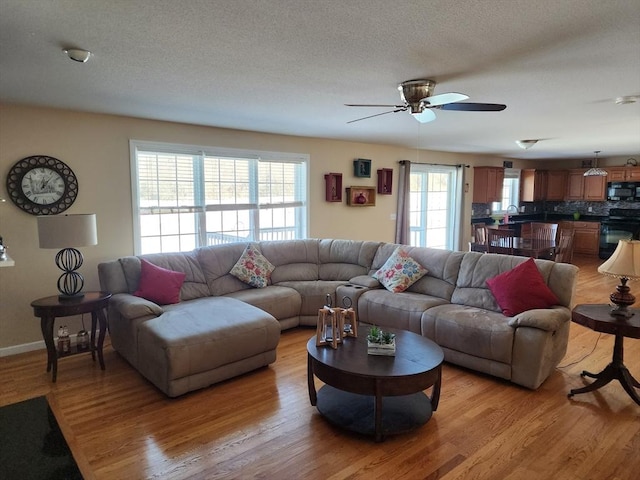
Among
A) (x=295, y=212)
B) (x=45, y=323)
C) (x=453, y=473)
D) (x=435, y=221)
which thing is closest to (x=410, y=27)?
(x=453, y=473)

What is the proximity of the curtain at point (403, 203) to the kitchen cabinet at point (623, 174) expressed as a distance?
566 centimetres

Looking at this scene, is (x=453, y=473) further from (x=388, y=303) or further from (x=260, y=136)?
(x=260, y=136)

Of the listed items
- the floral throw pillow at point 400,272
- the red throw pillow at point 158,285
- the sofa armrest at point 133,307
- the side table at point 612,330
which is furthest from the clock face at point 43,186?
the side table at point 612,330

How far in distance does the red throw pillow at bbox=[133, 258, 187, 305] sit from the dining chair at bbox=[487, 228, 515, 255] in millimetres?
4472

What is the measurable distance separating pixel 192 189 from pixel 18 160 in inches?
67.7

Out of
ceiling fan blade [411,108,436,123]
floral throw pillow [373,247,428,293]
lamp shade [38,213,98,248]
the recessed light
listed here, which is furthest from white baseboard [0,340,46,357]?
the recessed light

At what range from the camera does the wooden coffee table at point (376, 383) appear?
2500 mm

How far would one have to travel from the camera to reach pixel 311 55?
8.02ft

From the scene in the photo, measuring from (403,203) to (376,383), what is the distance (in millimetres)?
5192

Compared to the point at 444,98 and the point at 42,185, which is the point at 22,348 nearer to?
the point at 42,185

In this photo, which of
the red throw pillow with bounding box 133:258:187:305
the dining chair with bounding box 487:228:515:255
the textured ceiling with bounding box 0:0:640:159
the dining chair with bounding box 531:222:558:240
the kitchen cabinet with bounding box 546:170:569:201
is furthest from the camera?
the kitchen cabinet with bounding box 546:170:569:201

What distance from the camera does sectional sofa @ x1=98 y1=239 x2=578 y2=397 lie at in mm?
3152

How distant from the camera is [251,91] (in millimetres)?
3273

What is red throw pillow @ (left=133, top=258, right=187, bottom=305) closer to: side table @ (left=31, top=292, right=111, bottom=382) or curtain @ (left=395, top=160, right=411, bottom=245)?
side table @ (left=31, top=292, right=111, bottom=382)
